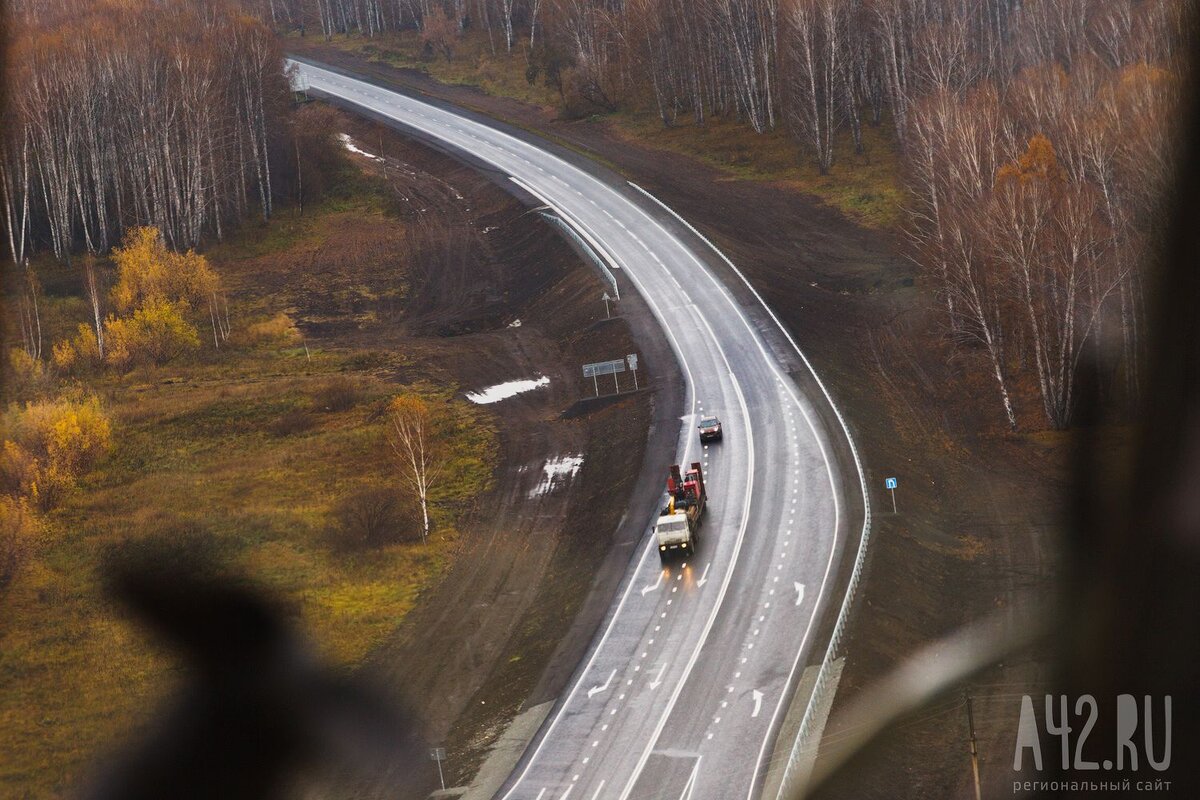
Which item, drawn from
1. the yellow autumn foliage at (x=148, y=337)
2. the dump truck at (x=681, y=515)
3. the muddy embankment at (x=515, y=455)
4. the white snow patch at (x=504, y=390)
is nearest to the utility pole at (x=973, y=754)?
the muddy embankment at (x=515, y=455)

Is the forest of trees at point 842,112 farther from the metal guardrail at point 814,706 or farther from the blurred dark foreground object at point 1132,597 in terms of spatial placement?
the metal guardrail at point 814,706

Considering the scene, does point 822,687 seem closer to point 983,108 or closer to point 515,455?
point 515,455

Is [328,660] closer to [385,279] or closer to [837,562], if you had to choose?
[837,562]

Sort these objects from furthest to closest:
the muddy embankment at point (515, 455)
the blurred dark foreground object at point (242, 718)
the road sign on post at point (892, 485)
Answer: the road sign on post at point (892, 485) < the muddy embankment at point (515, 455) < the blurred dark foreground object at point (242, 718)

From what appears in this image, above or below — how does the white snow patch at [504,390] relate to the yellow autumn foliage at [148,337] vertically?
below

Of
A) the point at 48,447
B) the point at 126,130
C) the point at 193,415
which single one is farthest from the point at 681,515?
the point at 126,130

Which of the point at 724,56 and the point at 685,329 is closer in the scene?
the point at 685,329

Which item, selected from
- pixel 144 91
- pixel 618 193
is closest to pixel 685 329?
pixel 618 193
